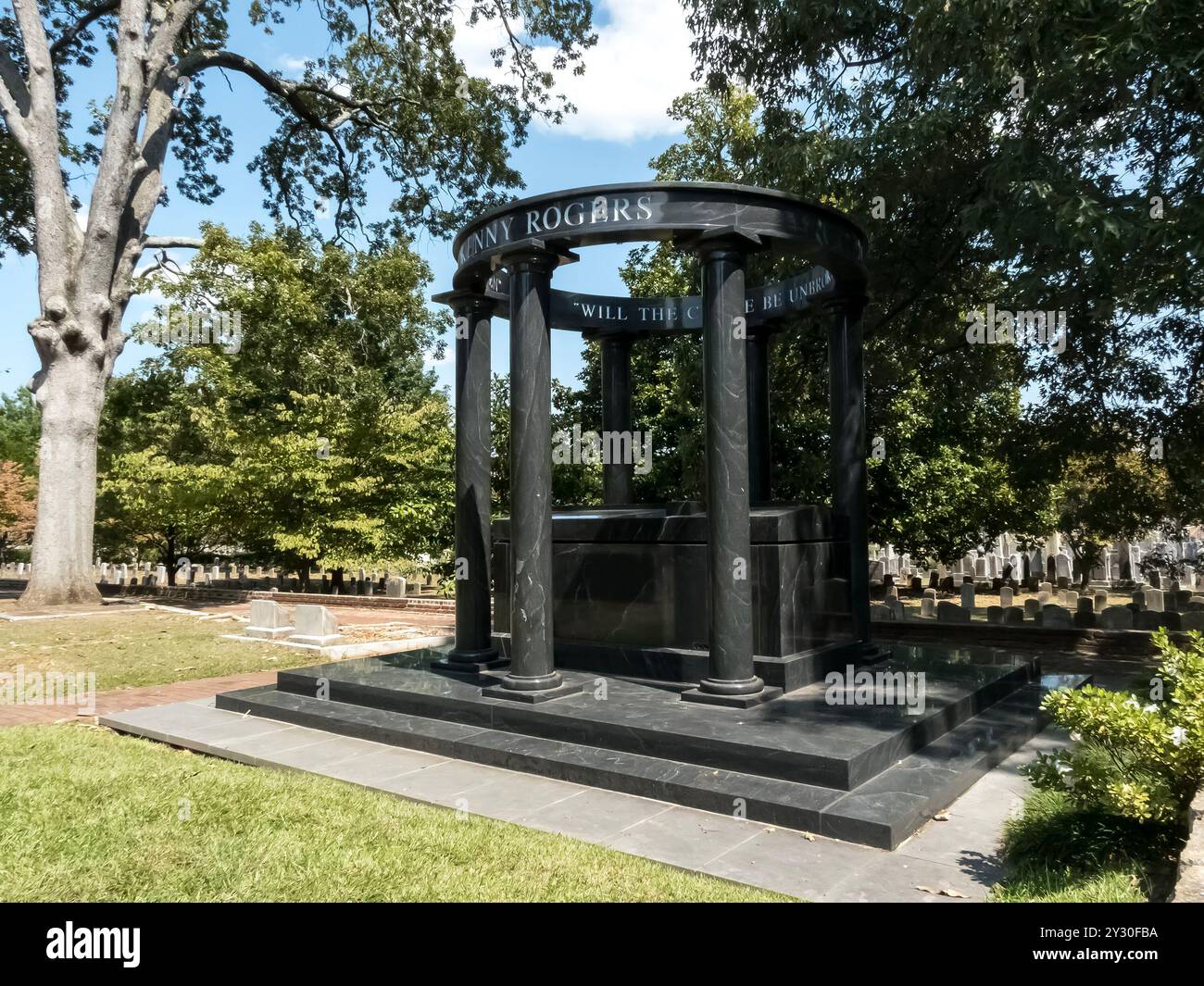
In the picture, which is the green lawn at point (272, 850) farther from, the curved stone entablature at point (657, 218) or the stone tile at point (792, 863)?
the curved stone entablature at point (657, 218)

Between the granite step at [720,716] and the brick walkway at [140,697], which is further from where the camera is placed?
the brick walkway at [140,697]

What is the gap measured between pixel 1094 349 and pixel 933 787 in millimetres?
9497

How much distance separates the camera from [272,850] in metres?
4.53

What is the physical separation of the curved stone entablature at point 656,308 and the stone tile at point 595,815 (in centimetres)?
593

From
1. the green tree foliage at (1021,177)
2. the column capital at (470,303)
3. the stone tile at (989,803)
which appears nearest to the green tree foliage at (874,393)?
the green tree foliage at (1021,177)

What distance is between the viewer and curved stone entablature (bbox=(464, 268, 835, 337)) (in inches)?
A: 396

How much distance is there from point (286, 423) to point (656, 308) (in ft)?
62.9

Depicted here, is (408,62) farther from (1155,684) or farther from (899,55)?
(1155,684)

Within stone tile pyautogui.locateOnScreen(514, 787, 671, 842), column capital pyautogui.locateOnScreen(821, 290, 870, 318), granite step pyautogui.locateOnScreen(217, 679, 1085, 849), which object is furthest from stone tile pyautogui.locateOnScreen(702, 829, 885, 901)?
column capital pyautogui.locateOnScreen(821, 290, 870, 318)

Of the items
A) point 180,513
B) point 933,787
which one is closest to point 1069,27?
point 933,787

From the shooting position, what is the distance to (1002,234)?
31.9 feet

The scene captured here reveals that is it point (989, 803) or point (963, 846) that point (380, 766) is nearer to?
point (963, 846)

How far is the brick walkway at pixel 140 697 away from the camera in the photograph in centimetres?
848

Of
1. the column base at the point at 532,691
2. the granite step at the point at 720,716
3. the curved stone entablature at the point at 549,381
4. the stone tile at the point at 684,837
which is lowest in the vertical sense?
the stone tile at the point at 684,837
